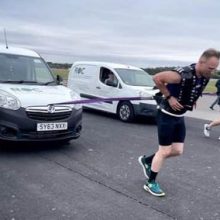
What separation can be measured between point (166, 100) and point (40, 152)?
324 cm

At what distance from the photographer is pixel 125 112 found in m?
12.6

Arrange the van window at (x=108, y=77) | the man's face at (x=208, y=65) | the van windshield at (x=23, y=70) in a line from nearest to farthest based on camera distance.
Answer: the man's face at (x=208, y=65) → the van windshield at (x=23, y=70) → the van window at (x=108, y=77)

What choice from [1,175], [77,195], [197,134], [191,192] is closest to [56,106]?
[1,175]

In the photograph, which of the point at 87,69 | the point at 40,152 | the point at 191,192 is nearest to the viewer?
the point at 191,192

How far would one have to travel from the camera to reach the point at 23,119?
23.3 ft

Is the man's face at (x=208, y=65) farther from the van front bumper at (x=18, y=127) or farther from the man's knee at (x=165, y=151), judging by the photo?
the van front bumper at (x=18, y=127)

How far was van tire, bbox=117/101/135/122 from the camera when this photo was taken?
12.3 m

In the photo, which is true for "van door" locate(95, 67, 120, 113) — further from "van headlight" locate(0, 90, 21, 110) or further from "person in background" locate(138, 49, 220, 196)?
"person in background" locate(138, 49, 220, 196)

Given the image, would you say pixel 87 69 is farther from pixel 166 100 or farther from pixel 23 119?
pixel 166 100

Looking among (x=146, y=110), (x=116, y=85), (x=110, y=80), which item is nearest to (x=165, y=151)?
(x=146, y=110)

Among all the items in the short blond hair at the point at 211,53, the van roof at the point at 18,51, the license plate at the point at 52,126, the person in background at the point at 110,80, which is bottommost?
the person in background at the point at 110,80

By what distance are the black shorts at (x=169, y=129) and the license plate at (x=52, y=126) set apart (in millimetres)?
→ 2574

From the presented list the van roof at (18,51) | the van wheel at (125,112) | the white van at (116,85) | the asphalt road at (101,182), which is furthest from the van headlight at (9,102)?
the van wheel at (125,112)

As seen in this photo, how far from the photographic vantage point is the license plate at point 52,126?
726 centimetres
